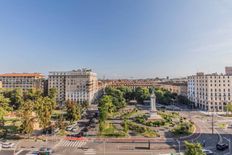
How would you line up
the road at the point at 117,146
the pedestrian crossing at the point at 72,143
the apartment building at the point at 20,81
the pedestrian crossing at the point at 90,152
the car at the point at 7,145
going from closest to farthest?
the pedestrian crossing at the point at 90,152
the road at the point at 117,146
the car at the point at 7,145
the pedestrian crossing at the point at 72,143
the apartment building at the point at 20,81

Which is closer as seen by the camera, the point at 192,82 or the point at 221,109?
the point at 221,109

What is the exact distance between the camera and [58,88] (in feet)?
439

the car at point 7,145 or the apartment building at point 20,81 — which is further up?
the apartment building at point 20,81

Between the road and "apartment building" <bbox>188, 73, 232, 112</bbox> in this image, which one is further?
"apartment building" <bbox>188, 73, 232, 112</bbox>

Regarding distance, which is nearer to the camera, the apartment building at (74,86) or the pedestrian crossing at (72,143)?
the pedestrian crossing at (72,143)

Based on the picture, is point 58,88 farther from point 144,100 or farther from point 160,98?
point 160,98

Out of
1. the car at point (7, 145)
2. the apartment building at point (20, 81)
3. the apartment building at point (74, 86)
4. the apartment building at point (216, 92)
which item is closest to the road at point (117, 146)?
the car at point (7, 145)

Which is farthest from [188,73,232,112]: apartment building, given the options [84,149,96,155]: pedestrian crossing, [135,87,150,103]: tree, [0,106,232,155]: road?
[84,149,96,155]: pedestrian crossing

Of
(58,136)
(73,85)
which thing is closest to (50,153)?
(58,136)

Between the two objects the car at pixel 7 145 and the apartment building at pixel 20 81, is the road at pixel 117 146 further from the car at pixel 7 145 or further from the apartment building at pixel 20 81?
the apartment building at pixel 20 81

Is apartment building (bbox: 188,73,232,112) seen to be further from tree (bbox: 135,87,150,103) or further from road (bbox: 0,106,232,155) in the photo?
road (bbox: 0,106,232,155)

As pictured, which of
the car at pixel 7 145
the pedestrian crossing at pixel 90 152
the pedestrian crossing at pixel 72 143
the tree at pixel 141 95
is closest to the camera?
the pedestrian crossing at pixel 90 152

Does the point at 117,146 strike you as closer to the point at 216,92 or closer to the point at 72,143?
the point at 72,143

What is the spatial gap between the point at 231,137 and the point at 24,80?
126322 mm
